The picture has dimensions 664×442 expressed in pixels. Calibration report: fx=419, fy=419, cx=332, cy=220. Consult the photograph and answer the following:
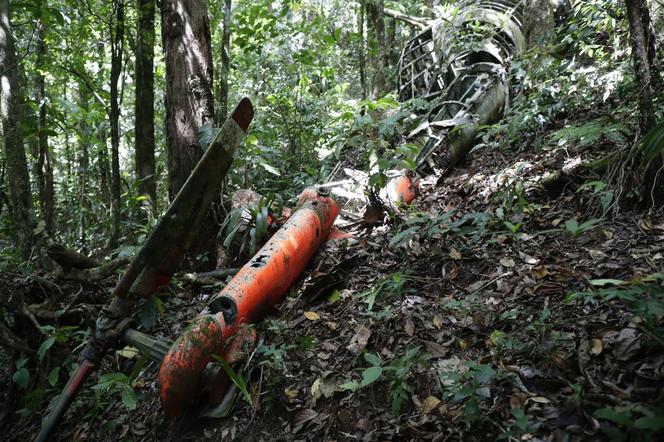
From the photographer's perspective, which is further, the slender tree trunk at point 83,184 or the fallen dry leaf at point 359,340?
the slender tree trunk at point 83,184

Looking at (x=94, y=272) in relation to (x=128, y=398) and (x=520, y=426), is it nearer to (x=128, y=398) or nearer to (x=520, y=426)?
(x=128, y=398)

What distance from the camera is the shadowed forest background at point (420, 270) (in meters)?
2.05

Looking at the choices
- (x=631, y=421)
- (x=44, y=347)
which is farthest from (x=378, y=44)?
(x=631, y=421)

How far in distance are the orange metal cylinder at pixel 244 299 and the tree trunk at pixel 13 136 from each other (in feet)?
8.41

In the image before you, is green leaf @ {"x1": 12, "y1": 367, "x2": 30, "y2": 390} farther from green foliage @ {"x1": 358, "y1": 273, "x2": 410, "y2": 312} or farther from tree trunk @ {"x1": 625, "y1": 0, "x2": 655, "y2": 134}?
tree trunk @ {"x1": 625, "y1": 0, "x2": 655, "y2": 134}

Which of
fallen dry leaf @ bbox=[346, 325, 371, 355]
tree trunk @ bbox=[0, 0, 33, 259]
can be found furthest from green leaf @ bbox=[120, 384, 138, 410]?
tree trunk @ bbox=[0, 0, 33, 259]

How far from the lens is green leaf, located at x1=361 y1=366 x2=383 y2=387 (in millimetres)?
2250

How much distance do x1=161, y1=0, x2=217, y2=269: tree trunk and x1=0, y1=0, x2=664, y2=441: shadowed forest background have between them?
2cm

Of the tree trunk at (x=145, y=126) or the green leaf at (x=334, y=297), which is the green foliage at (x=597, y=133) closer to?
the green leaf at (x=334, y=297)

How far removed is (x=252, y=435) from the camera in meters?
2.47

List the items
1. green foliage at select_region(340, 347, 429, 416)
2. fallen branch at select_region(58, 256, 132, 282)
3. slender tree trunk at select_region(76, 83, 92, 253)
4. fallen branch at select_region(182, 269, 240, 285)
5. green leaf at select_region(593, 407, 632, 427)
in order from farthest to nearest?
slender tree trunk at select_region(76, 83, 92, 253) < fallen branch at select_region(182, 269, 240, 285) < fallen branch at select_region(58, 256, 132, 282) < green foliage at select_region(340, 347, 429, 416) < green leaf at select_region(593, 407, 632, 427)

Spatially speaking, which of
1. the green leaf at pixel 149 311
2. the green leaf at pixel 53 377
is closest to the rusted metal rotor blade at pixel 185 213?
the green leaf at pixel 149 311

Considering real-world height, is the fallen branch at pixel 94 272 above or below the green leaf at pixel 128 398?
above

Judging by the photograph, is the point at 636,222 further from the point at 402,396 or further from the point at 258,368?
the point at 258,368
